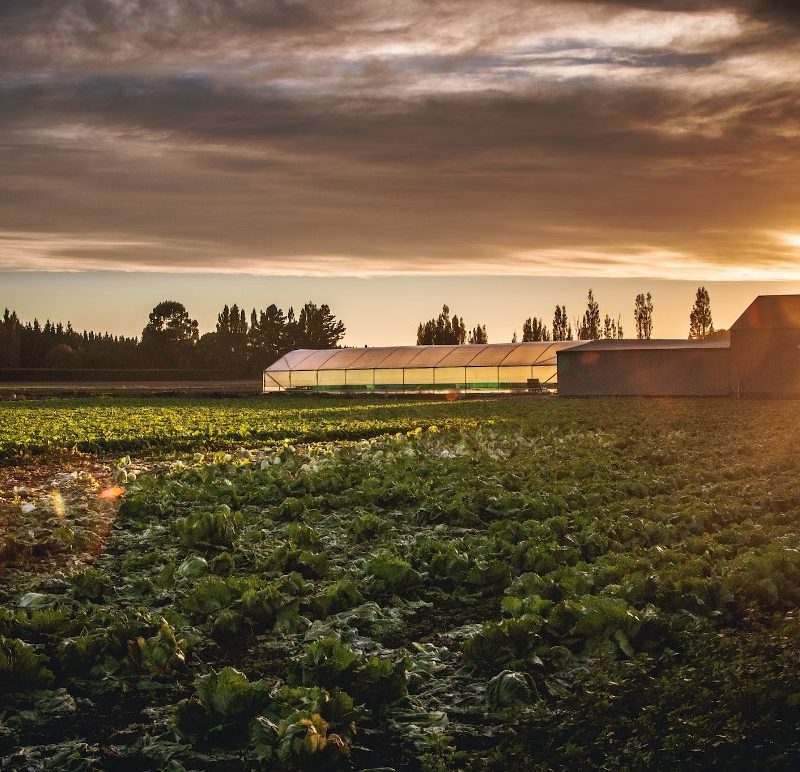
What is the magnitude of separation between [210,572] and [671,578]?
13.8 ft

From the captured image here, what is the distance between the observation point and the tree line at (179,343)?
108m

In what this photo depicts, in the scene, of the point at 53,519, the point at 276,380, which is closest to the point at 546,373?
the point at 276,380

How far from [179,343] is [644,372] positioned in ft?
269

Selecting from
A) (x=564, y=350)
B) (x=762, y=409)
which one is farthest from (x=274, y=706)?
(x=564, y=350)

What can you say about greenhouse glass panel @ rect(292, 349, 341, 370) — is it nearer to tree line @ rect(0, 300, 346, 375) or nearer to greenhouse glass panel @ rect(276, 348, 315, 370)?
greenhouse glass panel @ rect(276, 348, 315, 370)

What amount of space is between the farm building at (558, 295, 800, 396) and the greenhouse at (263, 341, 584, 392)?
4.79 m

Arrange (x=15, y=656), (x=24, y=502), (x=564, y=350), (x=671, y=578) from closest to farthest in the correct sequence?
(x=15, y=656)
(x=671, y=578)
(x=24, y=502)
(x=564, y=350)

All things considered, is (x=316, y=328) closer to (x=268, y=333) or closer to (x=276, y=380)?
(x=268, y=333)

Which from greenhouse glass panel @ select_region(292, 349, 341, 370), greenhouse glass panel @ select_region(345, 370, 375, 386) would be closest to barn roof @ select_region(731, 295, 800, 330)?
greenhouse glass panel @ select_region(345, 370, 375, 386)

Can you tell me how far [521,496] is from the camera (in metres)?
12.6

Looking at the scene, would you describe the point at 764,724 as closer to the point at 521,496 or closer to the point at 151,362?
the point at 521,496

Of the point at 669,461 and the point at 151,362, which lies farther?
the point at 151,362

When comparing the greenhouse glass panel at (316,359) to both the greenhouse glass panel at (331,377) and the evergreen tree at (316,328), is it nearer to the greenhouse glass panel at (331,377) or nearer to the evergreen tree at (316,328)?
the greenhouse glass panel at (331,377)

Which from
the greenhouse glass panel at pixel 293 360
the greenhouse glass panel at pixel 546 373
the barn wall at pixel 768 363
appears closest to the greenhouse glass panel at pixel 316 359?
the greenhouse glass panel at pixel 293 360
